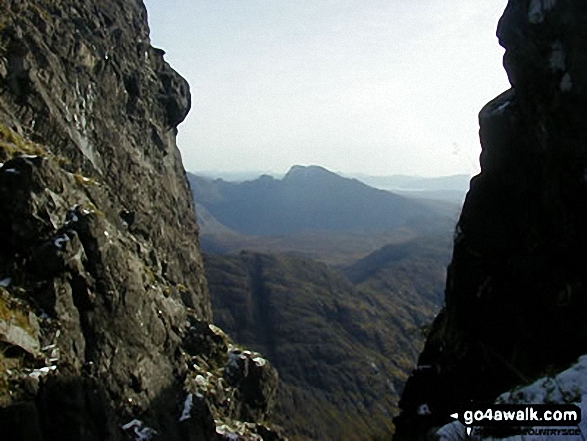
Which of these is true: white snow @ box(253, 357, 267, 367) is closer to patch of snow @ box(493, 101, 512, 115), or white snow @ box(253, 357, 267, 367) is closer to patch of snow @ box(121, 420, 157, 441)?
patch of snow @ box(121, 420, 157, 441)

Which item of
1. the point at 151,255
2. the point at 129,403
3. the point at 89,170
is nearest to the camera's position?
the point at 129,403

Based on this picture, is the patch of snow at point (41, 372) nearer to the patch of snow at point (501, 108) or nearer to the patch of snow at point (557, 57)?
the patch of snow at point (501, 108)

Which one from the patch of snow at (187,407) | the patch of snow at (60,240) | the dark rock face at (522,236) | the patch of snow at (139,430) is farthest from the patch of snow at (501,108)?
the patch of snow at (187,407)

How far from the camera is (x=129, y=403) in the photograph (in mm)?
47500

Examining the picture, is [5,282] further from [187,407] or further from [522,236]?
[522,236]

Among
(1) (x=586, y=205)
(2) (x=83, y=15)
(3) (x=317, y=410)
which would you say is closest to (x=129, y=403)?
(1) (x=586, y=205)

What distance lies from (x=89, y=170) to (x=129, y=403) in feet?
93.7

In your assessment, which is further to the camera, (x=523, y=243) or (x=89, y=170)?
(x=89, y=170)

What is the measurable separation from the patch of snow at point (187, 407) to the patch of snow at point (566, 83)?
143 ft

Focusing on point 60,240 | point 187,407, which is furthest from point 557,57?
point 187,407

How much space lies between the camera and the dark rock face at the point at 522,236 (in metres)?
27.6

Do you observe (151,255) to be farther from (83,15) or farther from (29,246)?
(83,15)

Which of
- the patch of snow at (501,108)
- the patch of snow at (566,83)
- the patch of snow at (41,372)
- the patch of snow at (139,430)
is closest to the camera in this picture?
the patch of snow at (566,83)

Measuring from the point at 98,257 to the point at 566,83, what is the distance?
37033 mm
